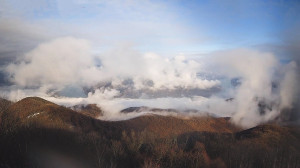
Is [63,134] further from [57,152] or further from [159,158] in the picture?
[159,158]

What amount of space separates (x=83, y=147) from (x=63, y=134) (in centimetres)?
233

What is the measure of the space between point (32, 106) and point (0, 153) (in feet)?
560

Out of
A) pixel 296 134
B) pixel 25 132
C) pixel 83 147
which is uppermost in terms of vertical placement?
pixel 25 132

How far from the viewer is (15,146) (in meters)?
16.6

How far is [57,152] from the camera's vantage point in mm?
21203

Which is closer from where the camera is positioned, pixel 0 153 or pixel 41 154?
pixel 0 153

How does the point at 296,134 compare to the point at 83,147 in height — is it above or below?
below

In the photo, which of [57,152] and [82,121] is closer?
[57,152]

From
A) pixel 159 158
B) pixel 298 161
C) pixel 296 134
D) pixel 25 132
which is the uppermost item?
pixel 25 132

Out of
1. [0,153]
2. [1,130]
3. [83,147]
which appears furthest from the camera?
[83,147]

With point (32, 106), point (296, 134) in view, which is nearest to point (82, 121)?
point (32, 106)

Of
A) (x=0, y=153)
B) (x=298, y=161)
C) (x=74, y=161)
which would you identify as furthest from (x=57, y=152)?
(x=298, y=161)

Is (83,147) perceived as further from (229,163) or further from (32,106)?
(32,106)

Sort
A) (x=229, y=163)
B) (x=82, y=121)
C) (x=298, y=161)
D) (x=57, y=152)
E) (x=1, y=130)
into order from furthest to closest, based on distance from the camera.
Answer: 1. (x=82, y=121)
2. (x=298, y=161)
3. (x=229, y=163)
4. (x=57, y=152)
5. (x=1, y=130)
